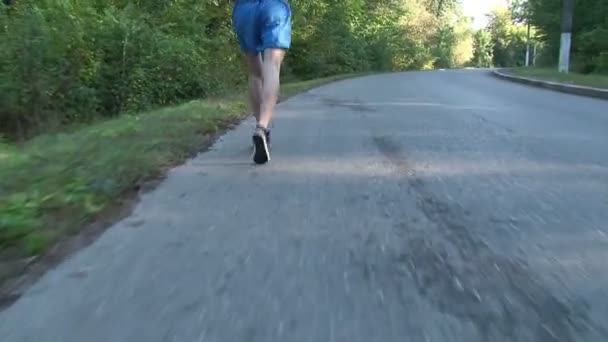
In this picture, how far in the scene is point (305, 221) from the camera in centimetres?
395

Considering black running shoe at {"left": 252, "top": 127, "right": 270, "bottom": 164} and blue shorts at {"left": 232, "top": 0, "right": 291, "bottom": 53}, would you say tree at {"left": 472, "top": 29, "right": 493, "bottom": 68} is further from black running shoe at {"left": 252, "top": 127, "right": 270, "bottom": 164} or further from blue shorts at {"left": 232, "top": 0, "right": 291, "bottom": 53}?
black running shoe at {"left": 252, "top": 127, "right": 270, "bottom": 164}

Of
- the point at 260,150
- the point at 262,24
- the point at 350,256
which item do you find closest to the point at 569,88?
the point at 262,24

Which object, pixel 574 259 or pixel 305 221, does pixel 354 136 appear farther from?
pixel 574 259

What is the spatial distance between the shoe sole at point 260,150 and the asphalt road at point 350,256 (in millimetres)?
91

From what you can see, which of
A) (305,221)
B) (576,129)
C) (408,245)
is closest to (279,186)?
(305,221)

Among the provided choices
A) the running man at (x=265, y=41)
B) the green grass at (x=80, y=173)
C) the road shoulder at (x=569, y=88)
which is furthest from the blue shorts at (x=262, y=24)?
the road shoulder at (x=569, y=88)

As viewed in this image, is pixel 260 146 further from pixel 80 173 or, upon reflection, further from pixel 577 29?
pixel 577 29

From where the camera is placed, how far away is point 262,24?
19.1 feet

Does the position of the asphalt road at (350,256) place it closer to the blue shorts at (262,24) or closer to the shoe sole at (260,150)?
the shoe sole at (260,150)

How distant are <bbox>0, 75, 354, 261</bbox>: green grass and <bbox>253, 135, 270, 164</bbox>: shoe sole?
69cm

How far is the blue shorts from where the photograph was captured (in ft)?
18.9

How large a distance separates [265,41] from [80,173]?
1953mm

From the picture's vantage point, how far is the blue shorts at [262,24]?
577 centimetres

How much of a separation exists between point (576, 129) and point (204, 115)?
14.4 feet
